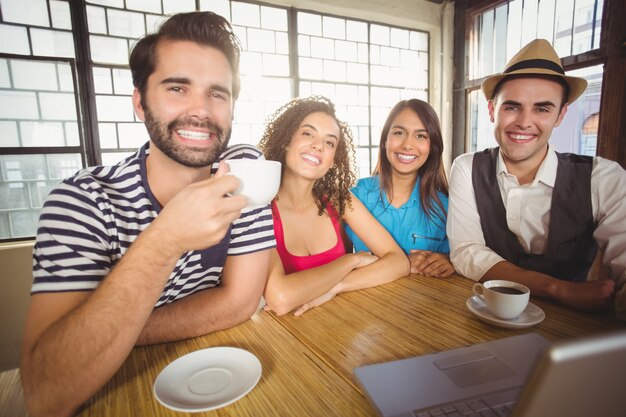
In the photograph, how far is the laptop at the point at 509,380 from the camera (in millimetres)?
270

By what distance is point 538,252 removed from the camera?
5.59 ft

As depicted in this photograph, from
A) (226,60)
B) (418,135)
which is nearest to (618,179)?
(418,135)

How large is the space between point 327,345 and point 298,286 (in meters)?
0.29

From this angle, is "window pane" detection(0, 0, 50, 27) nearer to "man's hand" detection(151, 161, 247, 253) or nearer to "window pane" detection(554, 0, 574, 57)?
"man's hand" detection(151, 161, 247, 253)

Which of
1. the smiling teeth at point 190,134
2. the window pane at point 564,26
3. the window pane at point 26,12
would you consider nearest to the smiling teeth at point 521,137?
the smiling teeth at point 190,134

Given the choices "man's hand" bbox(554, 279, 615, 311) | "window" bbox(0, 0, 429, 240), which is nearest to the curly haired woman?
"man's hand" bbox(554, 279, 615, 311)

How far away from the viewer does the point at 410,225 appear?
2189 millimetres

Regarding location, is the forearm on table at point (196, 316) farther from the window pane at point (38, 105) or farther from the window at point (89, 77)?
the window pane at point (38, 105)

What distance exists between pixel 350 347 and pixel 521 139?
1.45 meters

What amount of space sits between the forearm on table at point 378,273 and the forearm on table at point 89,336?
74cm

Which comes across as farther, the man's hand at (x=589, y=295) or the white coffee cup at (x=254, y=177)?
the man's hand at (x=589, y=295)

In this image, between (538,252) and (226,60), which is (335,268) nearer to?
(226,60)

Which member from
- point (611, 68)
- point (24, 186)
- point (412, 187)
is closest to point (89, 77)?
point (24, 186)

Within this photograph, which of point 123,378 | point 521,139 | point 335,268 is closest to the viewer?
point 123,378
